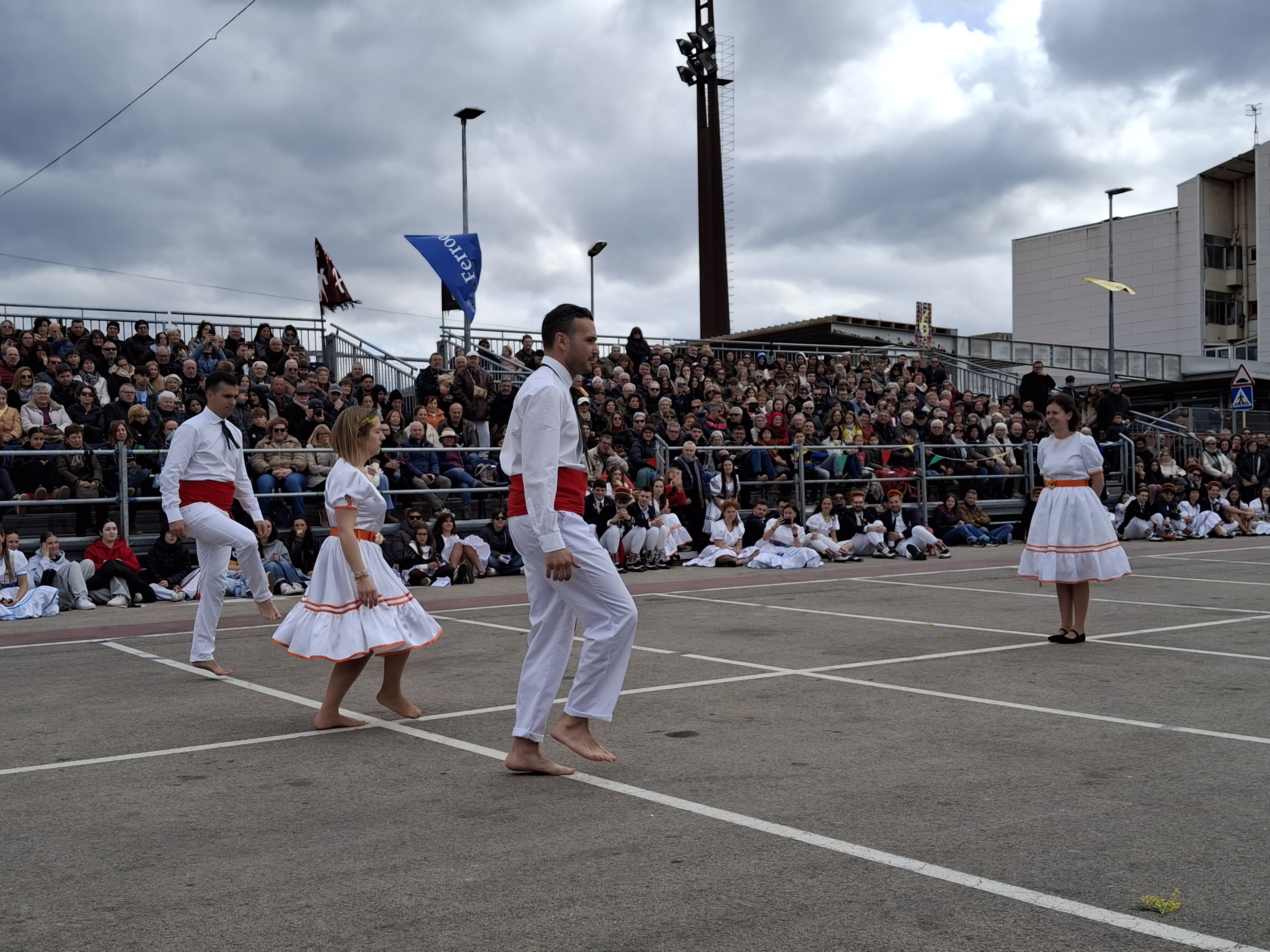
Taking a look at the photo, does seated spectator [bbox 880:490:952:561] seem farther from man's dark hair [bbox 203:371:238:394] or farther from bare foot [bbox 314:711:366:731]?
bare foot [bbox 314:711:366:731]

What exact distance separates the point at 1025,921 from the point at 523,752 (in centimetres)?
262

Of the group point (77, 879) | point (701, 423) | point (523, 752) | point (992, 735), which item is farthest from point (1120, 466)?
point (77, 879)

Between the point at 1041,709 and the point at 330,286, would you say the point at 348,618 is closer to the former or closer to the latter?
the point at 1041,709

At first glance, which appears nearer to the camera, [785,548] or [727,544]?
[785,548]

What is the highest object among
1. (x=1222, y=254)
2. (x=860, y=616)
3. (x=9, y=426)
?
(x=1222, y=254)

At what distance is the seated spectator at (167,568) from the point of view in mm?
15148

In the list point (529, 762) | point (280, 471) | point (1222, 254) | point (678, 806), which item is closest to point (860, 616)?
point (529, 762)

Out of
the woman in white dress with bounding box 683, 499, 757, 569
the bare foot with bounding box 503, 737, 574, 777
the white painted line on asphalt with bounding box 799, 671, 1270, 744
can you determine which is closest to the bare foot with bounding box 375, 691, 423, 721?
the bare foot with bounding box 503, 737, 574, 777

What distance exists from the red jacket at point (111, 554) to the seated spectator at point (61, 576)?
506 millimetres

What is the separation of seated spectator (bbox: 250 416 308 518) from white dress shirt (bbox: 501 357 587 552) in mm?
11561

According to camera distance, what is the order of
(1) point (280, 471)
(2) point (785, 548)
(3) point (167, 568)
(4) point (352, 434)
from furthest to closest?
(2) point (785, 548)
(1) point (280, 471)
(3) point (167, 568)
(4) point (352, 434)

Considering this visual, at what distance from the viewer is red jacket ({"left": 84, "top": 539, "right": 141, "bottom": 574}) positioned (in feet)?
49.1

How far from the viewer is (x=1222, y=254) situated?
193 ft

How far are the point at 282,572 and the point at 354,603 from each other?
9498 millimetres
